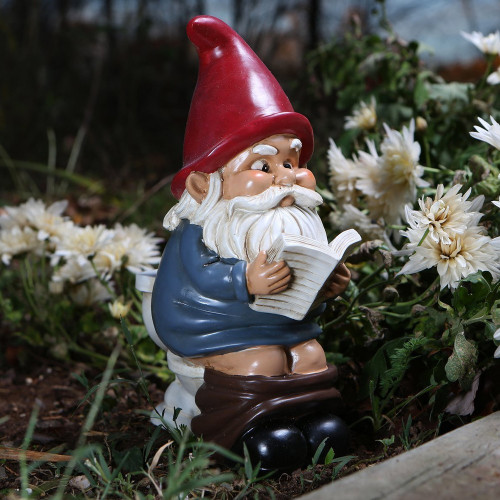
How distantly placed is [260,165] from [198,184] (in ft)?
0.58

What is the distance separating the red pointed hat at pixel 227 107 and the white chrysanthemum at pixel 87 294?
0.84m

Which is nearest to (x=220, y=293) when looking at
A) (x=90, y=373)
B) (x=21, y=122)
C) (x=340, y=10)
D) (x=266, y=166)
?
(x=266, y=166)

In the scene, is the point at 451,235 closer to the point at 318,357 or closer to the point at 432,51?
the point at 318,357

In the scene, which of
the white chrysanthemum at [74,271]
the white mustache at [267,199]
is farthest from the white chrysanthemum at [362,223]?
the white chrysanthemum at [74,271]

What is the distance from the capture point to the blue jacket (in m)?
1.72

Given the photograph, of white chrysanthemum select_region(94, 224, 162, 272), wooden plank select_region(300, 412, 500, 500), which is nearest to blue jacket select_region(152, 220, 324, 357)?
wooden plank select_region(300, 412, 500, 500)

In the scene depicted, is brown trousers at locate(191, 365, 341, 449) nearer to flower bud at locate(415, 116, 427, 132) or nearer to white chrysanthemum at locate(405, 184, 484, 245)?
white chrysanthemum at locate(405, 184, 484, 245)

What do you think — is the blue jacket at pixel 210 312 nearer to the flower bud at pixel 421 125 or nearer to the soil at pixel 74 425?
the soil at pixel 74 425

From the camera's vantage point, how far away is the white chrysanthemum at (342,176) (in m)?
2.31

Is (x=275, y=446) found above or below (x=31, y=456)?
above

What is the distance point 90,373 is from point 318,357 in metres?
1.12

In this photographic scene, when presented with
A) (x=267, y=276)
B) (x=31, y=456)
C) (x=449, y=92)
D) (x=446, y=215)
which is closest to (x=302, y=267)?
(x=267, y=276)

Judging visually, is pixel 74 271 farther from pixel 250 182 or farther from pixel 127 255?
pixel 250 182

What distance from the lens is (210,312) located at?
5.71 feet
